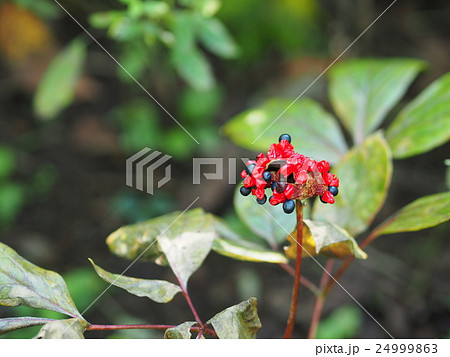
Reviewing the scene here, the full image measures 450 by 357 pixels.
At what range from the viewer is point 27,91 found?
2.18 metres

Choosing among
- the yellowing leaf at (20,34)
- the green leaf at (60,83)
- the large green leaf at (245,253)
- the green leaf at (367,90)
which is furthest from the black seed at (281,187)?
the yellowing leaf at (20,34)

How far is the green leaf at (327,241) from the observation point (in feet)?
2.44

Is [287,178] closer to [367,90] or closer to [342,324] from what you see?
[367,90]

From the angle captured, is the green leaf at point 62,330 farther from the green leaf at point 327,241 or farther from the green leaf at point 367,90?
the green leaf at point 367,90

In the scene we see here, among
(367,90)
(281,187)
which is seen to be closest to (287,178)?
(281,187)

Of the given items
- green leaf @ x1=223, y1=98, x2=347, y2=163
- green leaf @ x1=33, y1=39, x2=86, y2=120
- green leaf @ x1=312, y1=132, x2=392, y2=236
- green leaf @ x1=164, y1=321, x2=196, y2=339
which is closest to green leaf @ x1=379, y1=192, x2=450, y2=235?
green leaf @ x1=312, y1=132, x2=392, y2=236

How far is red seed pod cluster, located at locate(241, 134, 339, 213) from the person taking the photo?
728mm

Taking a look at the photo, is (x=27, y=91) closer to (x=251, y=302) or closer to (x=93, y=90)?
(x=93, y=90)

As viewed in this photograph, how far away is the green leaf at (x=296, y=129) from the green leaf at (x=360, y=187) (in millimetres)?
154

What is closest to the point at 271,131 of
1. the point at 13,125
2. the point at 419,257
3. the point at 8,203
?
the point at 419,257

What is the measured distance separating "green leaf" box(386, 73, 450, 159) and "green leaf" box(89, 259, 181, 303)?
0.62 meters

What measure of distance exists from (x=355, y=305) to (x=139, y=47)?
1178mm

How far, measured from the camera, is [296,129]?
1.24 metres

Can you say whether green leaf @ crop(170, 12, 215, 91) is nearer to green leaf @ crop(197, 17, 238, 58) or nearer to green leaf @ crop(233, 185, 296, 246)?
green leaf @ crop(197, 17, 238, 58)
